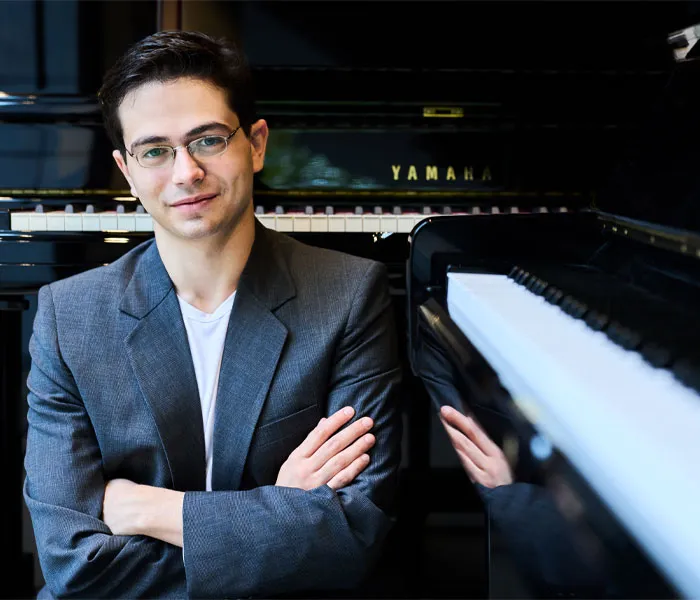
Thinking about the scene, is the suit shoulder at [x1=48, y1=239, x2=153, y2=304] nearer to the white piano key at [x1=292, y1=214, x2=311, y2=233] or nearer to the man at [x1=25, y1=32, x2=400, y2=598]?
the man at [x1=25, y1=32, x2=400, y2=598]

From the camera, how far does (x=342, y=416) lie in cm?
147

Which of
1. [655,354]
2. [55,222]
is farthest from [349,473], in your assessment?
[55,222]

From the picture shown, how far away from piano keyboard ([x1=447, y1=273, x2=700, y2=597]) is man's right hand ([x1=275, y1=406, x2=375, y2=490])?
16.2 inches

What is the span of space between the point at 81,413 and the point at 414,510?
1132mm

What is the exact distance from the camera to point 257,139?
164 centimetres

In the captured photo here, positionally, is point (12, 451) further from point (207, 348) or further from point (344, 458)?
point (344, 458)

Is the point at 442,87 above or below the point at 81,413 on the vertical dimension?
above

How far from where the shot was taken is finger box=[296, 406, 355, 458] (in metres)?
1.45

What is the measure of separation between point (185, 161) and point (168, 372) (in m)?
0.39

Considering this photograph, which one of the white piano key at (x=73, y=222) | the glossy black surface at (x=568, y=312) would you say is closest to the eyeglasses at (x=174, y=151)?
the glossy black surface at (x=568, y=312)

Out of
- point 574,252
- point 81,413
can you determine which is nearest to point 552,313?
point 574,252

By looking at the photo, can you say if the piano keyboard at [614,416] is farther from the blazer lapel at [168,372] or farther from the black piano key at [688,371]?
the blazer lapel at [168,372]

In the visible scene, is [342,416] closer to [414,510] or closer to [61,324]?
[61,324]

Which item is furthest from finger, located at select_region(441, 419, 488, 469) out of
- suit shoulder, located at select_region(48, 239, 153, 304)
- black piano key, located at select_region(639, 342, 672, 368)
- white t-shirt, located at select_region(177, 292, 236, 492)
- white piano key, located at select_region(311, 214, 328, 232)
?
white piano key, located at select_region(311, 214, 328, 232)
